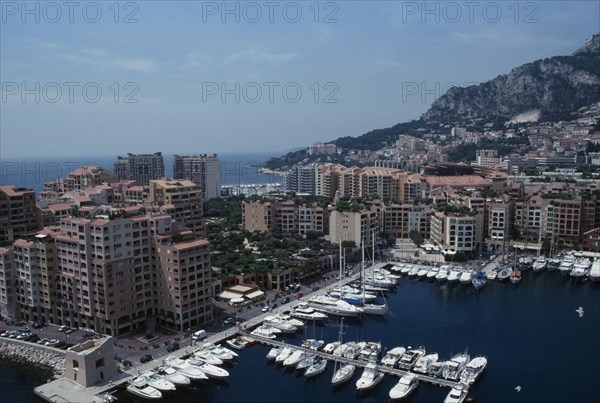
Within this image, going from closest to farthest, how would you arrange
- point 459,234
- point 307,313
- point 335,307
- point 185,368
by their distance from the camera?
point 185,368 → point 307,313 → point 335,307 → point 459,234

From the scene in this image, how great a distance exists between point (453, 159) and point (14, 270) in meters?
85.0

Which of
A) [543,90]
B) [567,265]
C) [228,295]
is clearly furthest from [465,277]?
[543,90]

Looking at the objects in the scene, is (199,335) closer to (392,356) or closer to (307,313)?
(307,313)

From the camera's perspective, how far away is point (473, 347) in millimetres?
23359

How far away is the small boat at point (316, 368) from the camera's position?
69.8 feet

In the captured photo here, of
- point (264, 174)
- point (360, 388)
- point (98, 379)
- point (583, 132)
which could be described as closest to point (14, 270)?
point (98, 379)

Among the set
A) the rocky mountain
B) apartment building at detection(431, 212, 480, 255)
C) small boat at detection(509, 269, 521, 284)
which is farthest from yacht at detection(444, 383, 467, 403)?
the rocky mountain

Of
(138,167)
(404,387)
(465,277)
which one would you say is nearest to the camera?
(404,387)

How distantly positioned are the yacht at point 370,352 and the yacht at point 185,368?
22.4 ft

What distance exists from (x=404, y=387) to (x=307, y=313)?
9.20m

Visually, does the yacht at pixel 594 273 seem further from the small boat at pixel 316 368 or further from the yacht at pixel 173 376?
the yacht at pixel 173 376

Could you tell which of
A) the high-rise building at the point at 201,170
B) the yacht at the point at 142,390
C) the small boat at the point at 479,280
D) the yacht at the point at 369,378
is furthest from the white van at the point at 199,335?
the high-rise building at the point at 201,170

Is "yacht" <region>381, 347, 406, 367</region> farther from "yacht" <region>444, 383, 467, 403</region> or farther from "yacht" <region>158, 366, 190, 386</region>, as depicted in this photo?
"yacht" <region>158, 366, 190, 386</region>

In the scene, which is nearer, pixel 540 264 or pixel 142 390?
pixel 142 390
